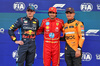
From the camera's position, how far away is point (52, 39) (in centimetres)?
210

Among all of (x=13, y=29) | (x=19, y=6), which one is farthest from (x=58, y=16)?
(x=13, y=29)

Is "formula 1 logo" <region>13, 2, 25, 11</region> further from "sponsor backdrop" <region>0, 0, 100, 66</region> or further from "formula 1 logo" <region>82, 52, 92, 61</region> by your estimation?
"formula 1 logo" <region>82, 52, 92, 61</region>

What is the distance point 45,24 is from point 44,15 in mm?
643

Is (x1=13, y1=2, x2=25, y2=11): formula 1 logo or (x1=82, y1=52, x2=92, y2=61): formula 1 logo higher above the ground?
(x1=13, y1=2, x2=25, y2=11): formula 1 logo

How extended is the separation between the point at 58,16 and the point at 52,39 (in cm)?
85

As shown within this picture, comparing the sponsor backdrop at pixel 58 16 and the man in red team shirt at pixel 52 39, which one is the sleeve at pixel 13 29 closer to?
the man in red team shirt at pixel 52 39

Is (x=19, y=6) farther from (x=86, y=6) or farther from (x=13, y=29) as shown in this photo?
(x=86, y=6)

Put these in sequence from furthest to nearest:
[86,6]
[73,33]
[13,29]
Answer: [86,6] < [13,29] < [73,33]

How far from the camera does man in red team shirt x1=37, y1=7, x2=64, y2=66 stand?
2066 millimetres

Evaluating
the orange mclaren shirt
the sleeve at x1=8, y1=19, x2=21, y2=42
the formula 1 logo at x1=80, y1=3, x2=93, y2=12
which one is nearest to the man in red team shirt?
the orange mclaren shirt

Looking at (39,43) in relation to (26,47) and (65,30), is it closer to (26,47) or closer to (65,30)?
(26,47)

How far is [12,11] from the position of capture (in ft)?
9.07

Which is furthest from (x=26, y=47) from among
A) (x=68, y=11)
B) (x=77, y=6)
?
(x=77, y=6)

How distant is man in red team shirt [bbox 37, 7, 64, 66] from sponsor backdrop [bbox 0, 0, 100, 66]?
0.64m
